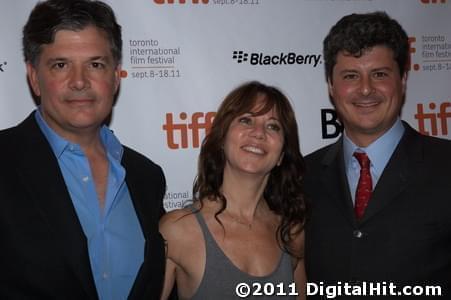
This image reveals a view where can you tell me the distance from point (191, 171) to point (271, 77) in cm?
78

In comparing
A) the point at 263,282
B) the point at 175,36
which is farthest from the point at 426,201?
the point at 175,36

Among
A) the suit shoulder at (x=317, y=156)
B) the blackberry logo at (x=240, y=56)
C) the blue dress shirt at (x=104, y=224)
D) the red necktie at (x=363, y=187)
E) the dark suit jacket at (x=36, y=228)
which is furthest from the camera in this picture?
the blackberry logo at (x=240, y=56)

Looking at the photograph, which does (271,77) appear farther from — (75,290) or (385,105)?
(75,290)

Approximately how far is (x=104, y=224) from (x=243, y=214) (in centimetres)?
73

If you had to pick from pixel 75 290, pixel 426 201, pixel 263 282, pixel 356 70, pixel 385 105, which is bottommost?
pixel 263 282

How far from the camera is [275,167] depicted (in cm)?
273

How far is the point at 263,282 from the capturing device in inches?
90.9

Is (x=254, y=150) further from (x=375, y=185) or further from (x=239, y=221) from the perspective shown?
(x=375, y=185)

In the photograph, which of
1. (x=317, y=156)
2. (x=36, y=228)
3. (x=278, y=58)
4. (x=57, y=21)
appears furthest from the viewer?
(x=278, y=58)

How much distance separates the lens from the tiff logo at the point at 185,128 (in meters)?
3.22

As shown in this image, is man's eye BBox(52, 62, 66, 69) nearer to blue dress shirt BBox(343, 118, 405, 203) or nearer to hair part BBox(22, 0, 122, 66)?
hair part BBox(22, 0, 122, 66)

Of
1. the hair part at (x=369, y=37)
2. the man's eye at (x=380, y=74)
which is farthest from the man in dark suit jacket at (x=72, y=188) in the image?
the man's eye at (x=380, y=74)

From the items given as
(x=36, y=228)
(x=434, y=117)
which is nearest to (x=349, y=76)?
(x=434, y=117)

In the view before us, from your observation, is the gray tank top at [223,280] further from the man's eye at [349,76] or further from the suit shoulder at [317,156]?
the man's eye at [349,76]
